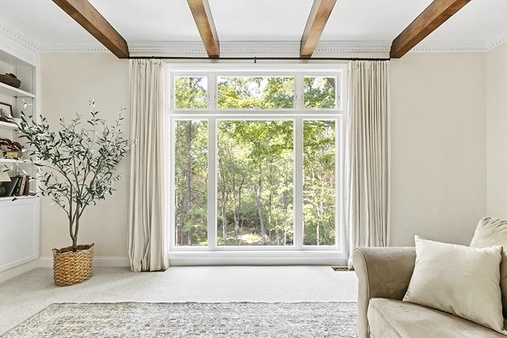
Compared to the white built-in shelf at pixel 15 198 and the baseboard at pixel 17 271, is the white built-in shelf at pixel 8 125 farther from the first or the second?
the baseboard at pixel 17 271

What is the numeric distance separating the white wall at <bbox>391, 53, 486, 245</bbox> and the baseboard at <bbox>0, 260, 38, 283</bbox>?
4203 mm

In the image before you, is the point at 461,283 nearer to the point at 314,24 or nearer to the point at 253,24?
the point at 314,24

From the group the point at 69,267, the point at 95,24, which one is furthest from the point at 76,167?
the point at 95,24

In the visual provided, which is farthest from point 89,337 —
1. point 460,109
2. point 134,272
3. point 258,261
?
Result: point 460,109

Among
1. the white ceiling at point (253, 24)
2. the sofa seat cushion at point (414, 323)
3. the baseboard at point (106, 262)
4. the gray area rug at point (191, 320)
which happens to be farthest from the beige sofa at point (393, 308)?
the baseboard at point (106, 262)

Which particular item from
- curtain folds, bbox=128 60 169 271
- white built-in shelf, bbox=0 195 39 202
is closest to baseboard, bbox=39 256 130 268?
curtain folds, bbox=128 60 169 271

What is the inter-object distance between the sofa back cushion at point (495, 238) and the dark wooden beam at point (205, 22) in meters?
2.54

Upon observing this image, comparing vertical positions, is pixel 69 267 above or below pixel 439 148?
below

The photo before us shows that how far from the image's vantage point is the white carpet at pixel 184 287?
2.93 m

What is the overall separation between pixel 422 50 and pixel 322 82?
121 centimetres

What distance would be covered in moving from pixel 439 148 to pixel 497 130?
605mm

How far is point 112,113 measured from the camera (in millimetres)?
3988

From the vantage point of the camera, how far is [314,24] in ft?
10.2

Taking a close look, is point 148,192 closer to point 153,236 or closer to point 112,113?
point 153,236
